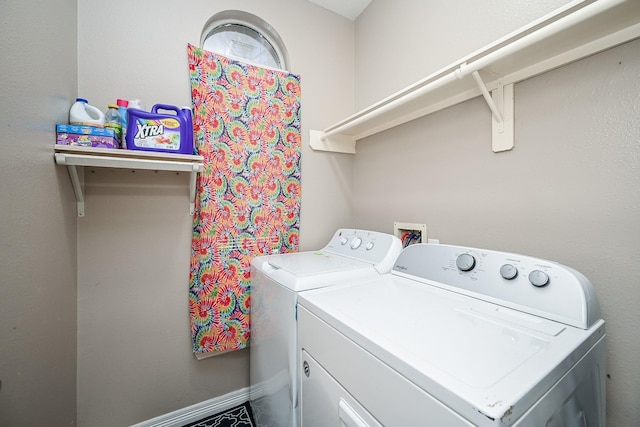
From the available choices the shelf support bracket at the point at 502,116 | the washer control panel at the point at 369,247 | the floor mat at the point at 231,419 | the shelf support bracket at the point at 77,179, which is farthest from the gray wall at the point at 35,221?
the shelf support bracket at the point at 502,116

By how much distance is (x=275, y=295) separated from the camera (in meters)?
1.20

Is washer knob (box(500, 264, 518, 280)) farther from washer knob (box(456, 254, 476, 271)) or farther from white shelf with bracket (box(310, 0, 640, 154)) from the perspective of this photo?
white shelf with bracket (box(310, 0, 640, 154))

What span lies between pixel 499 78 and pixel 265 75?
1.35 meters

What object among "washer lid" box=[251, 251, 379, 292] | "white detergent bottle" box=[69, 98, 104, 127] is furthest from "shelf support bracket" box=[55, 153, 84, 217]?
"washer lid" box=[251, 251, 379, 292]

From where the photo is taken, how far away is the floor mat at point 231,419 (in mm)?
1547

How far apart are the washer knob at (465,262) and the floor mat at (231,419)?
1540 mm

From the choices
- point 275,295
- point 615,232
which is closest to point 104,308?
point 275,295

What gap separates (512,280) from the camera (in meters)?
0.88

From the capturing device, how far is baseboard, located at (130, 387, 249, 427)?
1.48 metres

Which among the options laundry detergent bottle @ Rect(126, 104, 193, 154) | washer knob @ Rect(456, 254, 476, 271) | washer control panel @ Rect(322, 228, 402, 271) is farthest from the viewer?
washer control panel @ Rect(322, 228, 402, 271)

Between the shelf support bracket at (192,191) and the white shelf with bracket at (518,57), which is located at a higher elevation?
the white shelf with bracket at (518,57)

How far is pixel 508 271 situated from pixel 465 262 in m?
0.15

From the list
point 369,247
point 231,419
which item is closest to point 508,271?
point 369,247

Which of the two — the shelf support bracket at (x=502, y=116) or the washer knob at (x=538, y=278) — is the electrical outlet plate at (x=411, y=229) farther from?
the washer knob at (x=538, y=278)
